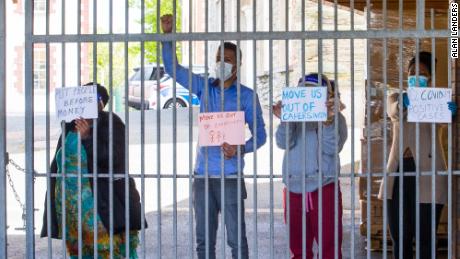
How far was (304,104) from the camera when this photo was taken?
5625 millimetres

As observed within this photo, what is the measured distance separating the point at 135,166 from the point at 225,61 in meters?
10.5

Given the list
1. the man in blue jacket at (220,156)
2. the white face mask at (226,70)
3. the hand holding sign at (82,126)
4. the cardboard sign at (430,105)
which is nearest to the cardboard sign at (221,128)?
the man in blue jacket at (220,156)

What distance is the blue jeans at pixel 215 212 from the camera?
6125 mm

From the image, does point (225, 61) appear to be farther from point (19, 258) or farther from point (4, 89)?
point (19, 258)

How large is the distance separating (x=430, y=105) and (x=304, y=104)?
2.59ft

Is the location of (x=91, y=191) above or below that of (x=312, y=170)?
below

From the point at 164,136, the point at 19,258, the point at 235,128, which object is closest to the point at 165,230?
the point at 19,258

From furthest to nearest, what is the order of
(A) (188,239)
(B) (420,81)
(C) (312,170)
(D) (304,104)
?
(A) (188,239) → (B) (420,81) → (C) (312,170) → (D) (304,104)

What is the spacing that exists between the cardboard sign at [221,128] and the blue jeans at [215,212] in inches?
18.5

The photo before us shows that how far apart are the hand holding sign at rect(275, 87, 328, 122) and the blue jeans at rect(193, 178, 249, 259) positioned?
71 centimetres

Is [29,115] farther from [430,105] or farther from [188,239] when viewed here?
[188,239]

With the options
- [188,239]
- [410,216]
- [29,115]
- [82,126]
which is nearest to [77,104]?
[82,126]

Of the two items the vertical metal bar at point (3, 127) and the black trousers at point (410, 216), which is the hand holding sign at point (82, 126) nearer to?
the vertical metal bar at point (3, 127)

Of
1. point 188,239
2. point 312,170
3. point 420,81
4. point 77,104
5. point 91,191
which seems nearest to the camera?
point 77,104
